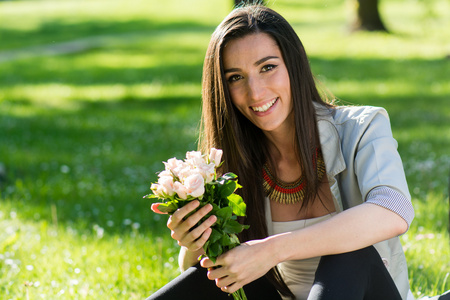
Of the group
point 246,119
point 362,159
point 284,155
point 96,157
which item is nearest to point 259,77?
point 246,119

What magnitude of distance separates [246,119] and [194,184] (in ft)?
3.03

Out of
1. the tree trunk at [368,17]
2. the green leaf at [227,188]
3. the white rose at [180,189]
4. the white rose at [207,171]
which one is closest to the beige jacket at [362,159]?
the green leaf at [227,188]

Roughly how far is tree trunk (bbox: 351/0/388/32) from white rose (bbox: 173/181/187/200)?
679 inches

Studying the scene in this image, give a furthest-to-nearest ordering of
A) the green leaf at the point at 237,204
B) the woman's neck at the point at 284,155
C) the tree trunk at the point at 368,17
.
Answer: the tree trunk at the point at 368,17, the woman's neck at the point at 284,155, the green leaf at the point at 237,204

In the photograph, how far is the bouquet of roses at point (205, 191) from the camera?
2.46 metres

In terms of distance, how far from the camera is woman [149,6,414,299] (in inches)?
102

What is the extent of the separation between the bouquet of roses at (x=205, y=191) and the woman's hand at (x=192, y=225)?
1.3 inches

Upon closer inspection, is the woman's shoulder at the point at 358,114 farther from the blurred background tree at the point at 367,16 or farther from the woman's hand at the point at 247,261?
the blurred background tree at the point at 367,16

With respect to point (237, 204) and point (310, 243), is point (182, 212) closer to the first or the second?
point (237, 204)

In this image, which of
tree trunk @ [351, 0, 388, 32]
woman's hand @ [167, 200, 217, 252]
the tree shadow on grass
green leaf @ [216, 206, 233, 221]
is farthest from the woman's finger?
tree trunk @ [351, 0, 388, 32]

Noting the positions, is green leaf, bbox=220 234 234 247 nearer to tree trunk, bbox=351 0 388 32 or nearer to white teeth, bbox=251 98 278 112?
white teeth, bbox=251 98 278 112

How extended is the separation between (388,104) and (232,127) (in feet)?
25.9

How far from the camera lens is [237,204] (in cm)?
271

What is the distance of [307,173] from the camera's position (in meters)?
3.00
